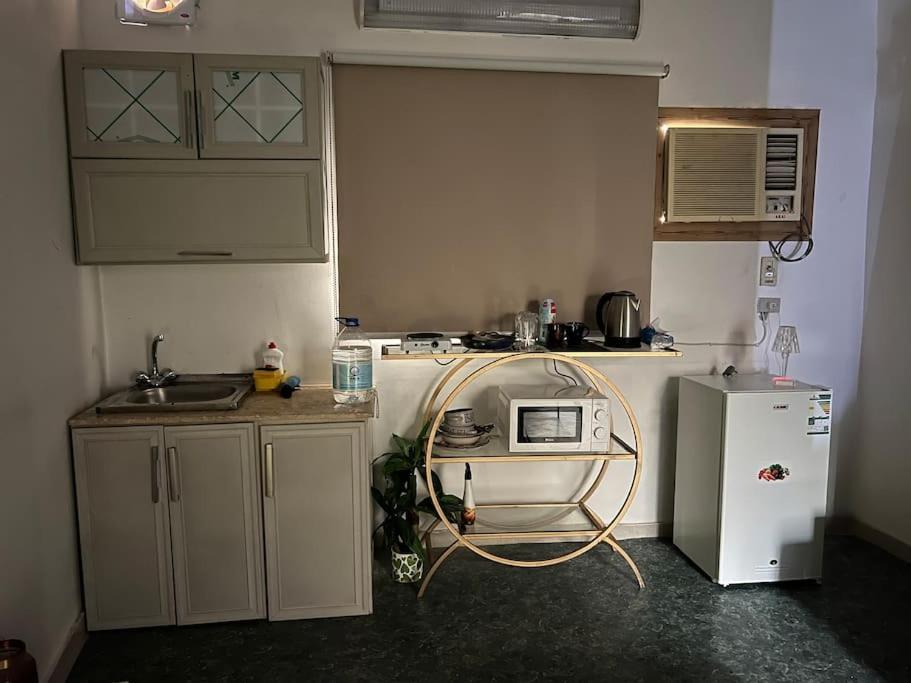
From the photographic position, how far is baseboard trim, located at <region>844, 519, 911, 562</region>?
3035mm

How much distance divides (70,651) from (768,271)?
10.8 ft

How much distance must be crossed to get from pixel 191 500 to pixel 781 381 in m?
2.48

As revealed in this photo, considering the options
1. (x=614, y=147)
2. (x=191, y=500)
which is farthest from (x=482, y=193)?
(x=191, y=500)

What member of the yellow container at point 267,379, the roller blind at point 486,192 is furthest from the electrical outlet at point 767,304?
the yellow container at point 267,379

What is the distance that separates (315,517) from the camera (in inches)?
96.5

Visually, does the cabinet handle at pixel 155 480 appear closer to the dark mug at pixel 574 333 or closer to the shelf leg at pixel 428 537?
the shelf leg at pixel 428 537

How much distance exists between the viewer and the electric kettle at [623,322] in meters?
2.76

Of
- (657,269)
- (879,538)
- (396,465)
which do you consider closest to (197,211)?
(396,465)

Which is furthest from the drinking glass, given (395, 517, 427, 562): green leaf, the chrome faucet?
the chrome faucet

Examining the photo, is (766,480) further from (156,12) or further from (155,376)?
(156,12)

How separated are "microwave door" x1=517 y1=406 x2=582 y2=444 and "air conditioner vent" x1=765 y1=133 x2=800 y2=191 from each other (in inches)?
58.7

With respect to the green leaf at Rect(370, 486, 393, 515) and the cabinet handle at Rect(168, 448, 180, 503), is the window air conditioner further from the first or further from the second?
the cabinet handle at Rect(168, 448, 180, 503)

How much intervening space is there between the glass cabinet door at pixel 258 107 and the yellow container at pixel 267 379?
884 mm

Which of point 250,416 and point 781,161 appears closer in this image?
point 250,416
